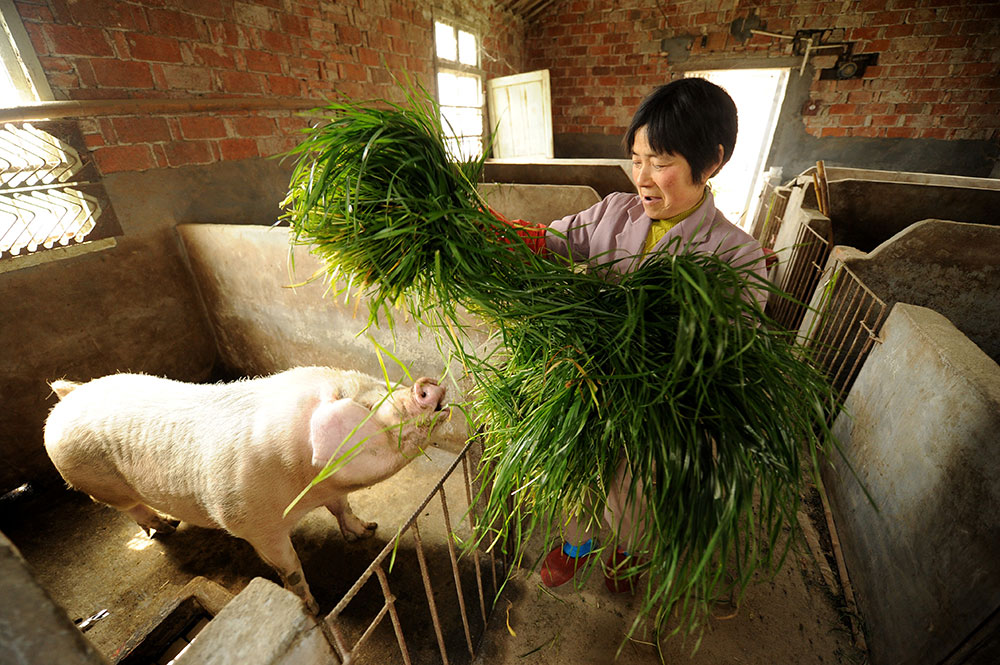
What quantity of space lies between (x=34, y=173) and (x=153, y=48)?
1.18 m

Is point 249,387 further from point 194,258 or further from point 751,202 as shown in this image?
point 751,202

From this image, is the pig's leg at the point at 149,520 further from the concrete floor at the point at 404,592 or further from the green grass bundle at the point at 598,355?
the green grass bundle at the point at 598,355

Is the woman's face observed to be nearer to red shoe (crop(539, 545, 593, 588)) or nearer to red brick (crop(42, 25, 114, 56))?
red shoe (crop(539, 545, 593, 588))

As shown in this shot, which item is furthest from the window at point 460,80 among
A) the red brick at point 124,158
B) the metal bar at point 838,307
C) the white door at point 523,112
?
the metal bar at point 838,307

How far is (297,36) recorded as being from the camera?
3.67 metres

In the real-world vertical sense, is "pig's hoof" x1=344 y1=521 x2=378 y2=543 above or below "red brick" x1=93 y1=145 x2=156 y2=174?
below

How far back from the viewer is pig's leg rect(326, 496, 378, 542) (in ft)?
6.56

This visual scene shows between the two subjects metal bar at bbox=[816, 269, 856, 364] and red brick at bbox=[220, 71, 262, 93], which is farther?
red brick at bbox=[220, 71, 262, 93]

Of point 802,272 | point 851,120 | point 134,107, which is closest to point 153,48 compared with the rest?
point 134,107

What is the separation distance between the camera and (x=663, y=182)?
1219 millimetres

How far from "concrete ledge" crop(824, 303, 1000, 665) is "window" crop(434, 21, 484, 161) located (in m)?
5.20

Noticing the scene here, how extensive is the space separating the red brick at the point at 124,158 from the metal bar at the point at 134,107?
0.65 feet

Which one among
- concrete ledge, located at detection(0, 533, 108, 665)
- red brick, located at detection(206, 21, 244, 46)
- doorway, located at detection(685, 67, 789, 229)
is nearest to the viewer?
concrete ledge, located at detection(0, 533, 108, 665)

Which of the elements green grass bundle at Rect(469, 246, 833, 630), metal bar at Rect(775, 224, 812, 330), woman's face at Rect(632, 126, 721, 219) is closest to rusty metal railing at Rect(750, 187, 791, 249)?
metal bar at Rect(775, 224, 812, 330)
